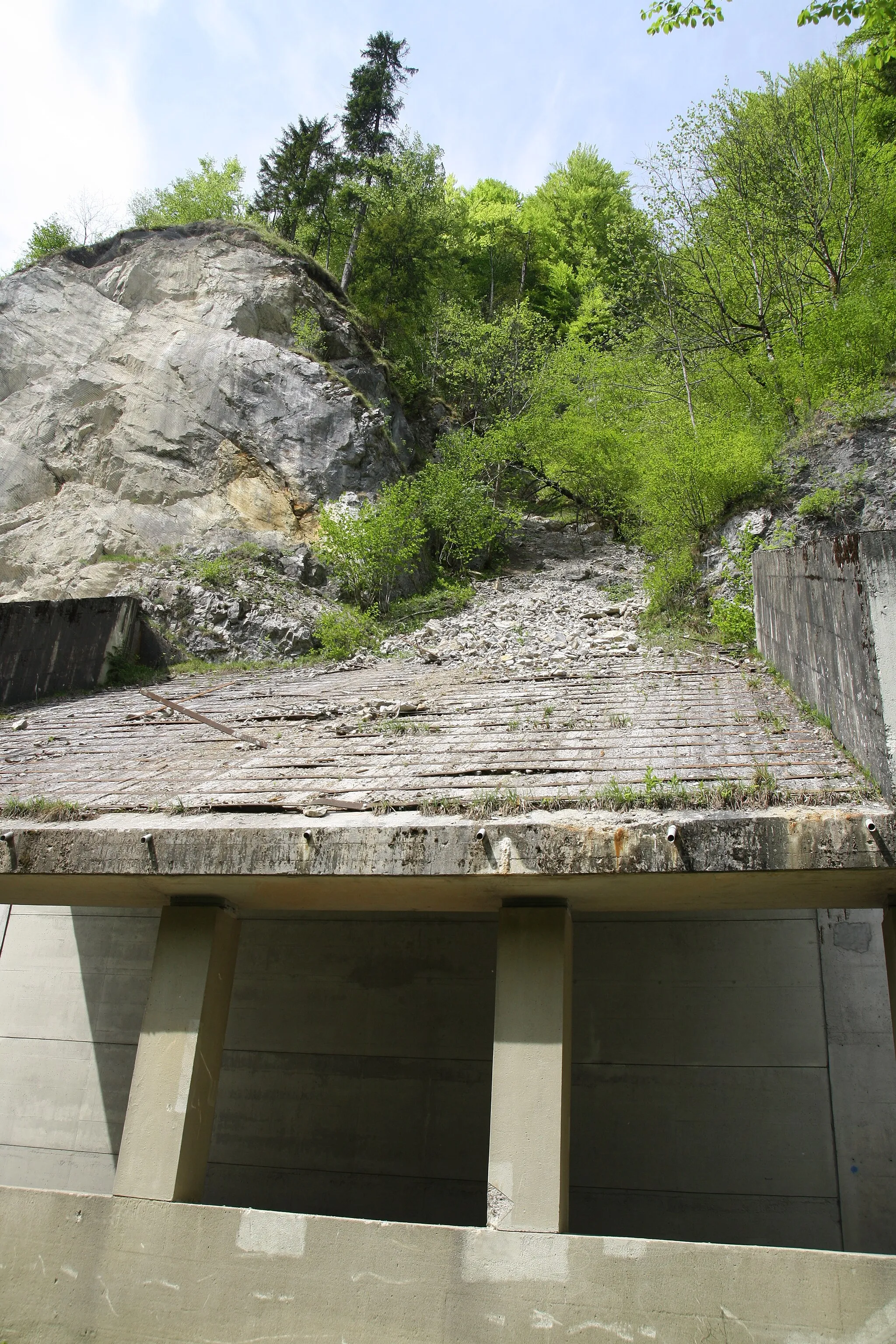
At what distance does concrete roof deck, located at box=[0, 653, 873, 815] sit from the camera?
420 centimetres

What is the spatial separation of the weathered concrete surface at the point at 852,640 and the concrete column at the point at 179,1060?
3273mm

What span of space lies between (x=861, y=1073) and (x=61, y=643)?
9.13 meters

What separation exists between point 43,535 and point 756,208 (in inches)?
624

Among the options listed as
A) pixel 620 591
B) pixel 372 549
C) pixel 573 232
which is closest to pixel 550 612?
pixel 620 591

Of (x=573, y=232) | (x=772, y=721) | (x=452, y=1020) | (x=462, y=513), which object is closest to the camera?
(x=772, y=721)

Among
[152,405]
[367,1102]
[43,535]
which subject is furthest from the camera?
[152,405]

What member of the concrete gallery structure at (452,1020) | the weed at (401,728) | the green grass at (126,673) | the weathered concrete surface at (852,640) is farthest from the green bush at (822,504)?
the green grass at (126,673)

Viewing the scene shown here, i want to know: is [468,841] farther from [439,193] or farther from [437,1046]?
[439,193]

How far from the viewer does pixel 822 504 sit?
1248 centimetres

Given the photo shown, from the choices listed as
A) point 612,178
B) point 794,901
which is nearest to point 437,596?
point 794,901

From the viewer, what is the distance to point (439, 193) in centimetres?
2628

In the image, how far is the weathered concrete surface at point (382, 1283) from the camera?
313 centimetres

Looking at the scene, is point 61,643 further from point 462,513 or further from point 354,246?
point 354,246

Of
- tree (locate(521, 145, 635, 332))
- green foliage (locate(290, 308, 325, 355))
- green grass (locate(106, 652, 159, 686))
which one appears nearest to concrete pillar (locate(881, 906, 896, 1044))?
green grass (locate(106, 652, 159, 686))
